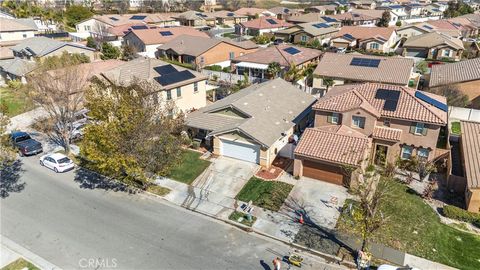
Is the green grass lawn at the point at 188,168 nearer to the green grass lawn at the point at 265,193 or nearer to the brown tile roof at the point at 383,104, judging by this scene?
the green grass lawn at the point at 265,193

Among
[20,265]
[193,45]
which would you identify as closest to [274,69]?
[193,45]

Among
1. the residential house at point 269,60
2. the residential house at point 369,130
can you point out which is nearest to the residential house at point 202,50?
the residential house at point 269,60

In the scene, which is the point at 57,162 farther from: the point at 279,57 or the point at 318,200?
the point at 279,57

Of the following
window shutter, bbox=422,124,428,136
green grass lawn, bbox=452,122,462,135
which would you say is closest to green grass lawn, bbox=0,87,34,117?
window shutter, bbox=422,124,428,136

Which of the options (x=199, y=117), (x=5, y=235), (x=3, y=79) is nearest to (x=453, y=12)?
(x=199, y=117)

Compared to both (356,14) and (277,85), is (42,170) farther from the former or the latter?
(356,14)

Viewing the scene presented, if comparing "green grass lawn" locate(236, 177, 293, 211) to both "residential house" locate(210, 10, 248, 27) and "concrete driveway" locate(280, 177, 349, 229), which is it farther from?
"residential house" locate(210, 10, 248, 27)
